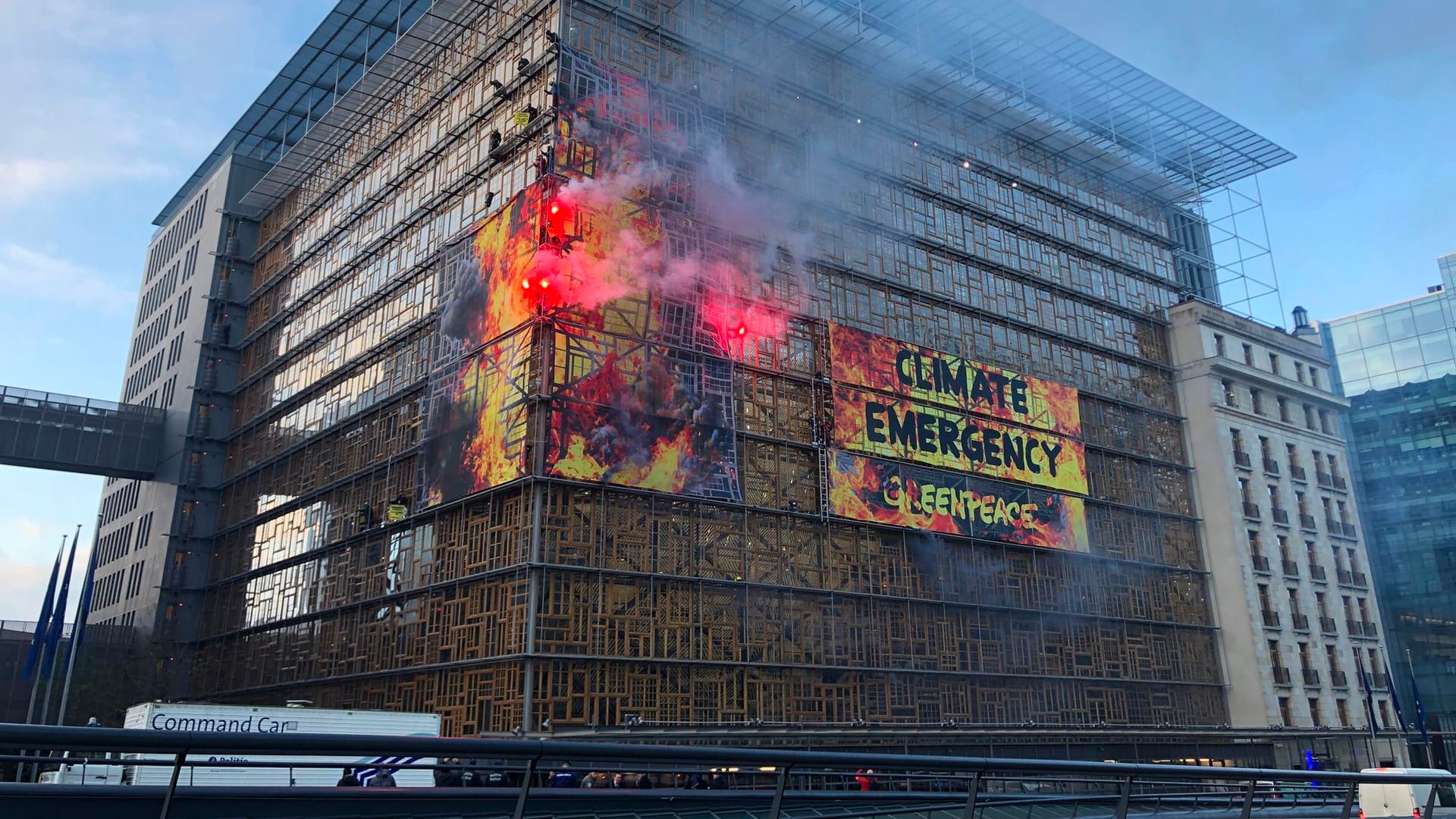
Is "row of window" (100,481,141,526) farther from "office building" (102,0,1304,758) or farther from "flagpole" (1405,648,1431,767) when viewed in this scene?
"flagpole" (1405,648,1431,767)

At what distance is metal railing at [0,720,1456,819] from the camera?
4836 millimetres

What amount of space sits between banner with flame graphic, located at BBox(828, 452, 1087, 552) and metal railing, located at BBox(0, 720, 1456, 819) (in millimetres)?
34340

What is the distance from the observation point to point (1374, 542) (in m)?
84.3

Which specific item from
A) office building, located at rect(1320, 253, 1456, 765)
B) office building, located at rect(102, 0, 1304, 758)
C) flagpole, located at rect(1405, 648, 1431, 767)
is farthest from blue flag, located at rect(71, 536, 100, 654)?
office building, located at rect(1320, 253, 1456, 765)

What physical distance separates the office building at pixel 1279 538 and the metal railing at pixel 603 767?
5142cm

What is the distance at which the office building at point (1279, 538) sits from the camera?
2228 inches

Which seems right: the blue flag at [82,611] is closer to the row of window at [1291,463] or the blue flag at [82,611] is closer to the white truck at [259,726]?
the white truck at [259,726]

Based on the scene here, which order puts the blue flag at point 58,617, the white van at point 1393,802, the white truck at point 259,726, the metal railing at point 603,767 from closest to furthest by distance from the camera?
1. the metal railing at point 603,767
2. the white van at point 1393,802
3. the white truck at point 259,726
4. the blue flag at point 58,617

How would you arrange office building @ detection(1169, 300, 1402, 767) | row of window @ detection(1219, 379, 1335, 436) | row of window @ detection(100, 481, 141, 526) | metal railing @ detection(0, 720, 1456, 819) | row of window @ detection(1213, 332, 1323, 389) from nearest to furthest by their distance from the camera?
metal railing @ detection(0, 720, 1456, 819) → office building @ detection(1169, 300, 1402, 767) → row of window @ detection(1219, 379, 1335, 436) → row of window @ detection(1213, 332, 1323, 389) → row of window @ detection(100, 481, 141, 526)

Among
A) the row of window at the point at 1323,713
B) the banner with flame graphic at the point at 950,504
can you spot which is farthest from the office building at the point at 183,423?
the row of window at the point at 1323,713

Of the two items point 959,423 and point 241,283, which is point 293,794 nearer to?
point 959,423

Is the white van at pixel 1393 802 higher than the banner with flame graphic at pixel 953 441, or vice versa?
the banner with flame graphic at pixel 953 441

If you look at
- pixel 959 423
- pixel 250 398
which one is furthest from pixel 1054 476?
pixel 250 398

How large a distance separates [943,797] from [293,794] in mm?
4581
